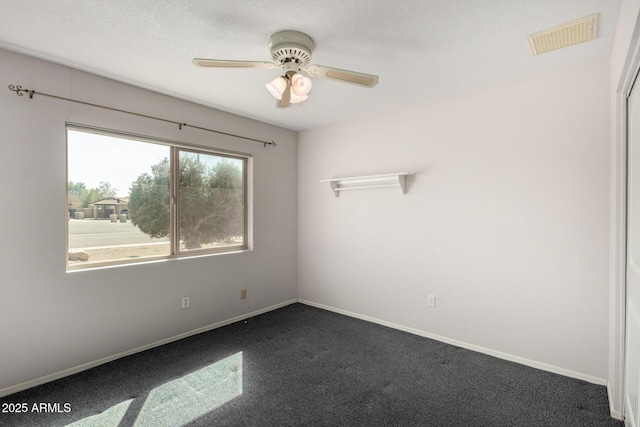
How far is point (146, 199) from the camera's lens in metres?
3.11

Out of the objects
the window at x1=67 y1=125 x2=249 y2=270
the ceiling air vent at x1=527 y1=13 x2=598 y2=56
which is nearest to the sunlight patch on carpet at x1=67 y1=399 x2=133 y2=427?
the window at x1=67 y1=125 x2=249 y2=270

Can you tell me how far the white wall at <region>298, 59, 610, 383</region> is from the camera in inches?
95.4

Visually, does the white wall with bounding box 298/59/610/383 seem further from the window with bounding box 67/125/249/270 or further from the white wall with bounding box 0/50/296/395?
the white wall with bounding box 0/50/296/395

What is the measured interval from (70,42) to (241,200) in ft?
7.09

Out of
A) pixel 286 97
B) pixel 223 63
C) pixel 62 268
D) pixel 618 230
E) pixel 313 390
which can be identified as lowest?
pixel 313 390

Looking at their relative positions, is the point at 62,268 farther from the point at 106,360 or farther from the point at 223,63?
the point at 223,63

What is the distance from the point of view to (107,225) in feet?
9.34

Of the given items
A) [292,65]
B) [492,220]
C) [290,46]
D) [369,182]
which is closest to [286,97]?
[292,65]

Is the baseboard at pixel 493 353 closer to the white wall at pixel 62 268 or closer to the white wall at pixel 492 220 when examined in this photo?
the white wall at pixel 492 220

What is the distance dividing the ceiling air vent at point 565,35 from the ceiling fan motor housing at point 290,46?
1451 mm

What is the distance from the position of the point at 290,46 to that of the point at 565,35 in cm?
178

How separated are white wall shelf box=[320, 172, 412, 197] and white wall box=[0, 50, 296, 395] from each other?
1.44 metres

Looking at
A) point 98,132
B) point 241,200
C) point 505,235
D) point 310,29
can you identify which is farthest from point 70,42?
point 505,235

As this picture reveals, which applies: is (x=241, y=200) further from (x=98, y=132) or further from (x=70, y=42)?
(x=70, y=42)
